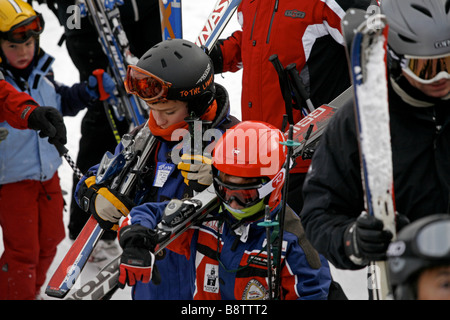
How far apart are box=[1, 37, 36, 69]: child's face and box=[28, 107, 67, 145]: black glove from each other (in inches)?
19.2

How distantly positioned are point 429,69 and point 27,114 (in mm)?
2806

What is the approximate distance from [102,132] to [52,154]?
1.07 meters

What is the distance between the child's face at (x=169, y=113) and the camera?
11.4 feet

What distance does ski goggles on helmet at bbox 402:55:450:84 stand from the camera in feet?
7.16

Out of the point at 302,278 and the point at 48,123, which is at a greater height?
the point at 302,278

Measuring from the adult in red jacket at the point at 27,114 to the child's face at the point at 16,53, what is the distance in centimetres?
18

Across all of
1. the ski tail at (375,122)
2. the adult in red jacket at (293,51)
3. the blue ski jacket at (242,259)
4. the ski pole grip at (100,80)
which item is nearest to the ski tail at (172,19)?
the adult in red jacket at (293,51)

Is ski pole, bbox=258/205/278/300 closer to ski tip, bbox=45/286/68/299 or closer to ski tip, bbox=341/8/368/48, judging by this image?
ski tip, bbox=341/8/368/48

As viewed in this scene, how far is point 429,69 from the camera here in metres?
2.19

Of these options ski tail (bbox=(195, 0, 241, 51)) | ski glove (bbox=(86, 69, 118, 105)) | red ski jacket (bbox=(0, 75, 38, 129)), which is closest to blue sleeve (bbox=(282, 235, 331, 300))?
ski tail (bbox=(195, 0, 241, 51))

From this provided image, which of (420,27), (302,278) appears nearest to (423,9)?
(420,27)

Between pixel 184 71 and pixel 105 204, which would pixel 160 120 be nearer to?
pixel 184 71

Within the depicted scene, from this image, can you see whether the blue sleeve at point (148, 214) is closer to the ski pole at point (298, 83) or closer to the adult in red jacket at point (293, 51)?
the adult in red jacket at point (293, 51)
